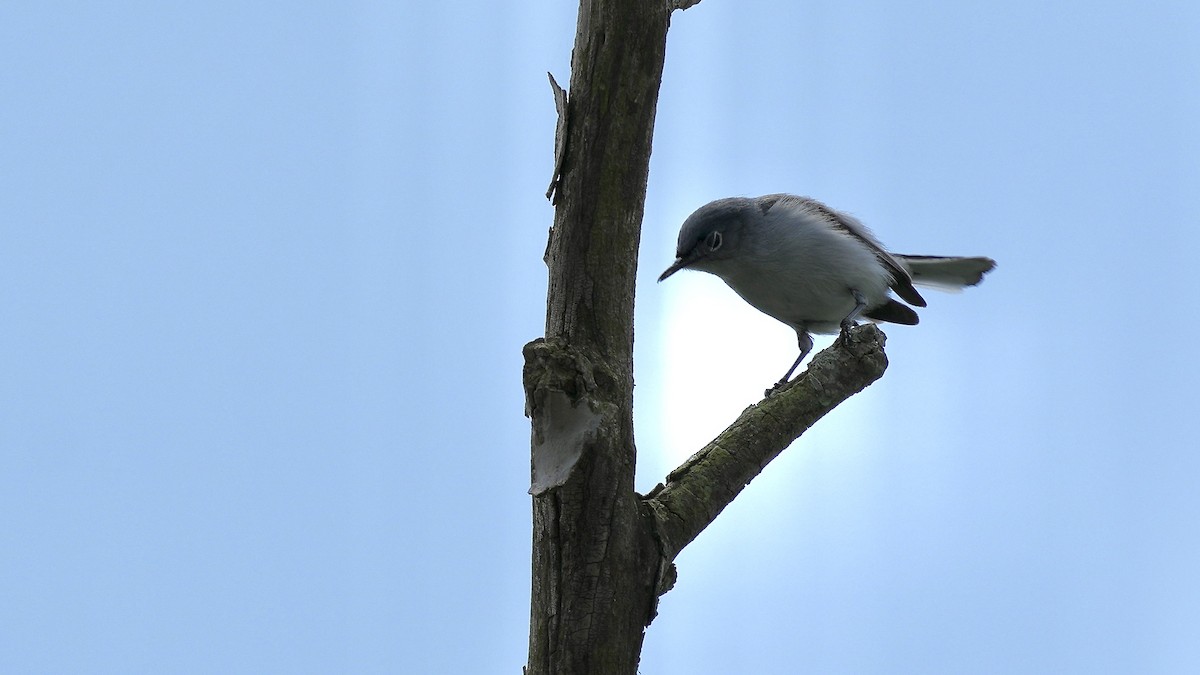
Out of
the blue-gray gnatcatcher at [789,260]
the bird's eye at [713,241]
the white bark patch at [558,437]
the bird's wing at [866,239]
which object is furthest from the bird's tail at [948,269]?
the white bark patch at [558,437]

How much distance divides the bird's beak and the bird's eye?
19cm

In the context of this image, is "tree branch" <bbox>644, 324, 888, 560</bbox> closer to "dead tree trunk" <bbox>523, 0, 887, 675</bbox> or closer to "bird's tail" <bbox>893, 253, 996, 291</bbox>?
"dead tree trunk" <bbox>523, 0, 887, 675</bbox>

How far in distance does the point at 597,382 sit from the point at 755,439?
1.18m

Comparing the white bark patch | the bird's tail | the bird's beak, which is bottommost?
the white bark patch

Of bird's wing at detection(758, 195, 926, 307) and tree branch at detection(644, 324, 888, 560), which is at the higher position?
bird's wing at detection(758, 195, 926, 307)

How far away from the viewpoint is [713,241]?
7031 mm

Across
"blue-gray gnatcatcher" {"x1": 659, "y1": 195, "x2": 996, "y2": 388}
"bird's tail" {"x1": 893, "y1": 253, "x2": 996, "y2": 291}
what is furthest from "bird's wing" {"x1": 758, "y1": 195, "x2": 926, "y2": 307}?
"bird's tail" {"x1": 893, "y1": 253, "x2": 996, "y2": 291}

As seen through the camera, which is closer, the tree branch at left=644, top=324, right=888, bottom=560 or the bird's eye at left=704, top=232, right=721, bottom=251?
the tree branch at left=644, top=324, right=888, bottom=560

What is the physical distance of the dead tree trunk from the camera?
3.76m

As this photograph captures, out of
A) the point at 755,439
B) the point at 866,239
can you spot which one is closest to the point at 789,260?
the point at 866,239

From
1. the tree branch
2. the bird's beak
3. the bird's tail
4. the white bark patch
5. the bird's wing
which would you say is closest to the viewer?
the white bark patch

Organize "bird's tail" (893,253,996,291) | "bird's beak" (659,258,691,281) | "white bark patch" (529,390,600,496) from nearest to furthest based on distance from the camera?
"white bark patch" (529,390,600,496), "bird's beak" (659,258,691,281), "bird's tail" (893,253,996,291)

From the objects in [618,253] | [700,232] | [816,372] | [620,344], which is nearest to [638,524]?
[620,344]

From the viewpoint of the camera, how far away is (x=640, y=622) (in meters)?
3.94
